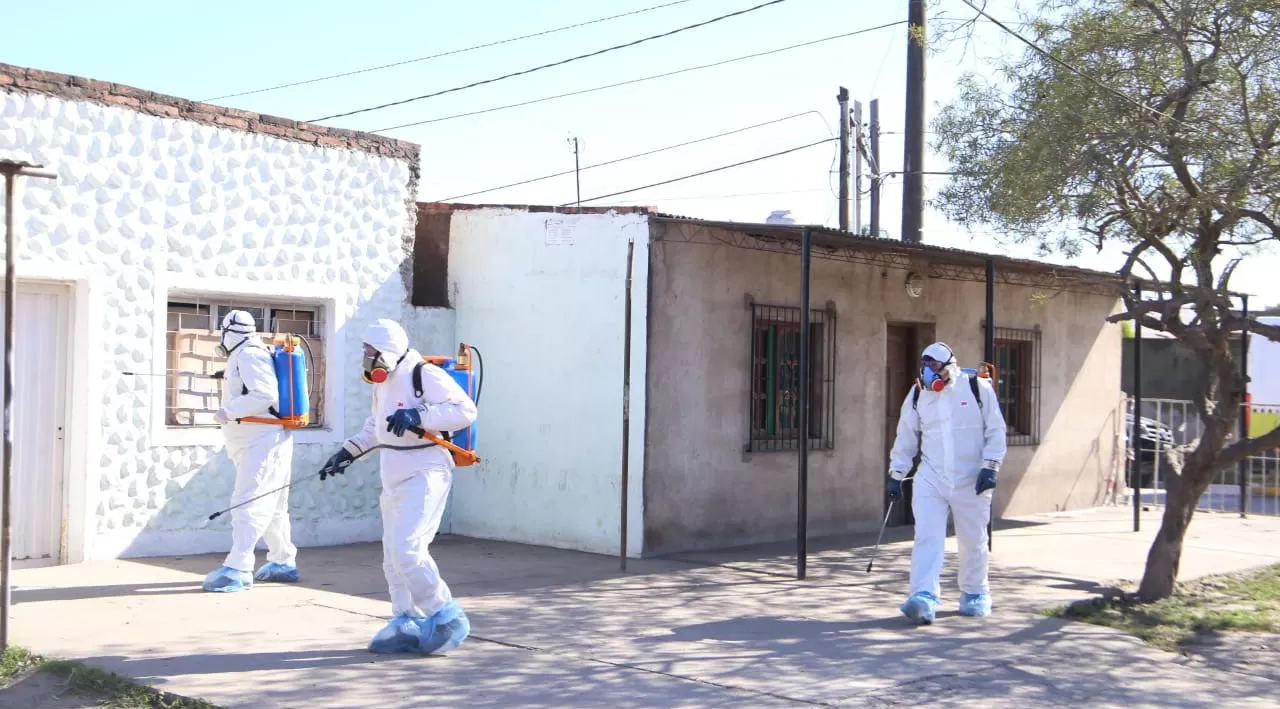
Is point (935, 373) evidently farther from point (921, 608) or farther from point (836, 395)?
point (836, 395)

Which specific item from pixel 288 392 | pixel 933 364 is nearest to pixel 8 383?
pixel 288 392

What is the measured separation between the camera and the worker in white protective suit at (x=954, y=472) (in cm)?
850

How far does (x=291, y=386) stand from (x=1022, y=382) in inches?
392

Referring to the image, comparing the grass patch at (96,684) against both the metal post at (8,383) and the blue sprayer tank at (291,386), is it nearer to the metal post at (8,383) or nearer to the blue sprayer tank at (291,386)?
the metal post at (8,383)

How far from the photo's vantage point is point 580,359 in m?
11.4

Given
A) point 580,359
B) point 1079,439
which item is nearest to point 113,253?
point 580,359

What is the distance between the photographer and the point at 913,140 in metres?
16.0

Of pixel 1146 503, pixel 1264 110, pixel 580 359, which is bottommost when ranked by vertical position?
pixel 1146 503

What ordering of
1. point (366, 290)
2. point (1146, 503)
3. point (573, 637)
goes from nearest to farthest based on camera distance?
point (573, 637) → point (366, 290) → point (1146, 503)

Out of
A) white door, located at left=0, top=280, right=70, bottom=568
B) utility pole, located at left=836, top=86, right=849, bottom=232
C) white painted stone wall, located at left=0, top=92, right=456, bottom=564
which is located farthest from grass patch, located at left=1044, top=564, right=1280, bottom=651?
utility pole, located at left=836, top=86, right=849, bottom=232

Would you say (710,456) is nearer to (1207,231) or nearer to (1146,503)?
(1207,231)

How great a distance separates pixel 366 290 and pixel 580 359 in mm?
2031

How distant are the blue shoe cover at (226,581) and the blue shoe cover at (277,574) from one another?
1.31ft

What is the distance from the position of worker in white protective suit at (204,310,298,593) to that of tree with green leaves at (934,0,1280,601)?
5.79 meters
